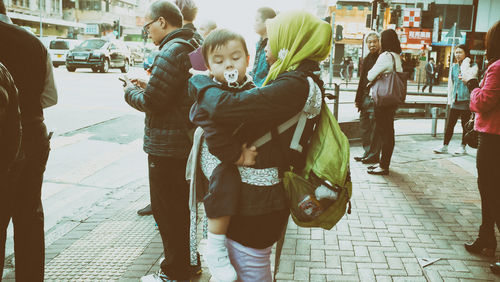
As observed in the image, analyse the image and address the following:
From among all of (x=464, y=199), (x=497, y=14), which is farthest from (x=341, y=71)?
(x=464, y=199)

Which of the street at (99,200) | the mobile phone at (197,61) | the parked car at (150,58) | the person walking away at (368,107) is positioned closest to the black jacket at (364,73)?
the person walking away at (368,107)

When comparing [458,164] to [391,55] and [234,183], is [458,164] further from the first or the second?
[234,183]

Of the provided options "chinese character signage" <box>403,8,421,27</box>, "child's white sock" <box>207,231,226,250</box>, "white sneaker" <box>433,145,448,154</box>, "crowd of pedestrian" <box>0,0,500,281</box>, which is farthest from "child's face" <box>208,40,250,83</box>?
"chinese character signage" <box>403,8,421,27</box>

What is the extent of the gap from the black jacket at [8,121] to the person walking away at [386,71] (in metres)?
5.36

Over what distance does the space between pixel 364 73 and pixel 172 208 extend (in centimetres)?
511

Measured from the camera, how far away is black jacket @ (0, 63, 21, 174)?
5.90ft

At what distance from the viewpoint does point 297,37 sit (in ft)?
6.40

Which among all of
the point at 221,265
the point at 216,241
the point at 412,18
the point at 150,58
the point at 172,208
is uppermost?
the point at 412,18

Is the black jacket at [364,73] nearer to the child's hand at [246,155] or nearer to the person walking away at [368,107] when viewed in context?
the person walking away at [368,107]

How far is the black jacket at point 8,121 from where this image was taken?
5.90ft

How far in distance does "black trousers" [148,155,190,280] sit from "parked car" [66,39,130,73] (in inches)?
944

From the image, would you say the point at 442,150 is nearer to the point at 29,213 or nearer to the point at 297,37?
the point at 297,37

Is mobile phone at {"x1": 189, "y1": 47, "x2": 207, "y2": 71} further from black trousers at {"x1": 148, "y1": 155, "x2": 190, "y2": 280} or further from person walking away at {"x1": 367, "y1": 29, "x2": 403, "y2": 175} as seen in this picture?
person walking away at {"x1": 367, "y1": 29, "x2": 403, "y2": 175}

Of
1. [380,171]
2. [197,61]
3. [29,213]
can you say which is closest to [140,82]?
[197,61]
